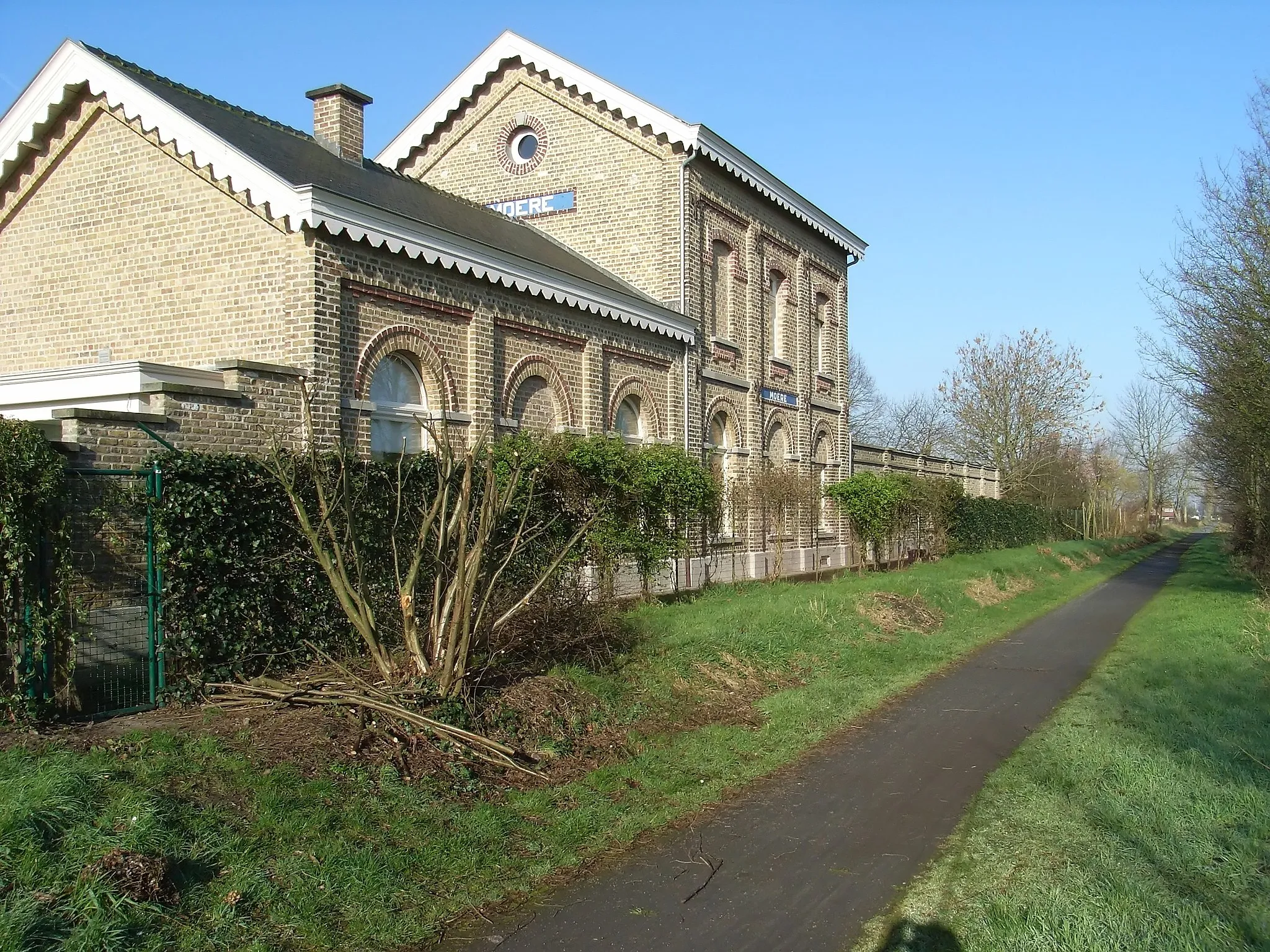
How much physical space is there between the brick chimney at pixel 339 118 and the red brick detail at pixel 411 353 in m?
4.94

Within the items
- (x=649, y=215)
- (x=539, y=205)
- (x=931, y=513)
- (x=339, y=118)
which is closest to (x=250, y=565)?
(x=339, y=118)

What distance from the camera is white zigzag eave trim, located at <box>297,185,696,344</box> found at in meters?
12.2

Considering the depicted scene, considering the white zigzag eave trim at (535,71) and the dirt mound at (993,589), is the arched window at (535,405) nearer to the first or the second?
the white zigzag eave trim at (535,71)

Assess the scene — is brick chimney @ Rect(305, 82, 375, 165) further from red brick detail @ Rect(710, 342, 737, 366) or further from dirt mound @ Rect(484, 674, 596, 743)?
dirt mound @ Rect(484, 674, 596, 743)

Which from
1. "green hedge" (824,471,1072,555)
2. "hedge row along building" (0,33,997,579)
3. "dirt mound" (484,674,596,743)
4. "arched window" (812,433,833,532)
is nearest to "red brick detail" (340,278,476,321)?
"hedge row along building" (0,33,997,579)

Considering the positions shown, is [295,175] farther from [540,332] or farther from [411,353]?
[540,332]

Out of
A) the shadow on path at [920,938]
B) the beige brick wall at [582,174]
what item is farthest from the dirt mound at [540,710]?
the beige brick wall at [582,174]

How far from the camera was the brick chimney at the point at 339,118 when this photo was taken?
16.7 m

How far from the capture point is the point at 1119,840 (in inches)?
239

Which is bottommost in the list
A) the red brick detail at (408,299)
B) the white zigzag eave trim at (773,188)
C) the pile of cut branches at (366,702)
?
the pile of cut branches at (366,702)

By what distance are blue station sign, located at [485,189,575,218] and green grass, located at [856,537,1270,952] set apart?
15.4 metres

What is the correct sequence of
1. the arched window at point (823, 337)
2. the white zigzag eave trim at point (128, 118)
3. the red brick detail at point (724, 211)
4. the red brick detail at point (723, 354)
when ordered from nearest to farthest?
the white zigzag eave trim at point (128, 118) < the red brick detail at point (724, 211) < the red brick detail at point (723, 354) < the arched window at point (823, 337)

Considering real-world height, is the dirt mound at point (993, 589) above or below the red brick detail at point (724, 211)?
below

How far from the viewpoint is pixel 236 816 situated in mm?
5984
